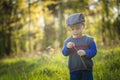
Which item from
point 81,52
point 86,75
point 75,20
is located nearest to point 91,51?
point 81,52

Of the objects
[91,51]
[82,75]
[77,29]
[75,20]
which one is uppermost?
[75,20]

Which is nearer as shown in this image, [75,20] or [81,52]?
[81,52]

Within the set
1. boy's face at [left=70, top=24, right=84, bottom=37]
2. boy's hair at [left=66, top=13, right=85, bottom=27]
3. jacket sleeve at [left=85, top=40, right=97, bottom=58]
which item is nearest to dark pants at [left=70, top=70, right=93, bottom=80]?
jacket sleeve at [left=85, top=40, right=97, bottom=58]

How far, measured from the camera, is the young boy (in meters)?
4.63

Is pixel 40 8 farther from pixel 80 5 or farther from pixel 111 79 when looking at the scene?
pixel 111 79

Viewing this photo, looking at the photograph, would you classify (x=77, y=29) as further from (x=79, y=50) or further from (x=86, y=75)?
(x=86, y=75)

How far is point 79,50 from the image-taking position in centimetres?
457

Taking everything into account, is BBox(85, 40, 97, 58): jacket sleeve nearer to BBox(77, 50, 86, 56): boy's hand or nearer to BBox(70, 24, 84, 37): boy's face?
BBox(77, 50, 86, 56): boy's hand

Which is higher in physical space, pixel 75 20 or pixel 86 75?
pixel 75 20

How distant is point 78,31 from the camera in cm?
468

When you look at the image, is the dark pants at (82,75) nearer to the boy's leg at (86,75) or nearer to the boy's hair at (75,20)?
the boy's leg at (86,75)

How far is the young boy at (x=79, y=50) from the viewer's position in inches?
182

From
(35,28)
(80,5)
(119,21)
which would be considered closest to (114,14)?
(119,21)

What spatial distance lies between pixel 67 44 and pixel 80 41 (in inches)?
9.1
